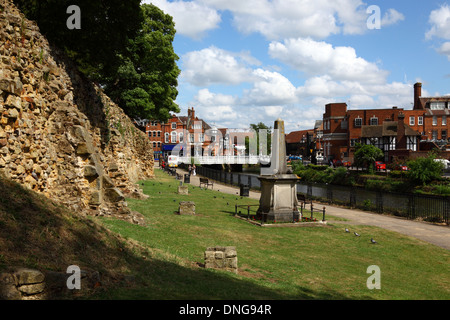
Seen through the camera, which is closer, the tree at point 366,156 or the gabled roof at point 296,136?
the tree at point 366,156

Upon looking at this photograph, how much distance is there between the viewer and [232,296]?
5.95 meters

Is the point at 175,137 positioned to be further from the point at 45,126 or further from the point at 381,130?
the point at 45,126

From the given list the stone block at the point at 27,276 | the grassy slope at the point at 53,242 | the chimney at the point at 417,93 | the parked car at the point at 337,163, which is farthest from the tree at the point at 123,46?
the chimney at the point at 417,93

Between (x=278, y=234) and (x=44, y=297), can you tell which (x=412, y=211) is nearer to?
(x=278, y=234)

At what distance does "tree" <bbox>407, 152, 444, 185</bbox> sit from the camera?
122ft

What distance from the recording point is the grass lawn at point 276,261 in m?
6.49

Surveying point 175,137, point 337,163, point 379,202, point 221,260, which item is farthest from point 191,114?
point 221,260

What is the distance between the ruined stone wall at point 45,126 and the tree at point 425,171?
114 feet

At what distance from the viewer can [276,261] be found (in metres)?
10.0

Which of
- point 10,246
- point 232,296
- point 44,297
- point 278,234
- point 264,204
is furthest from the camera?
point 264,204

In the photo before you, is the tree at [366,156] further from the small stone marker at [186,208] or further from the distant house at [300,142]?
the distant house at [300,142]
